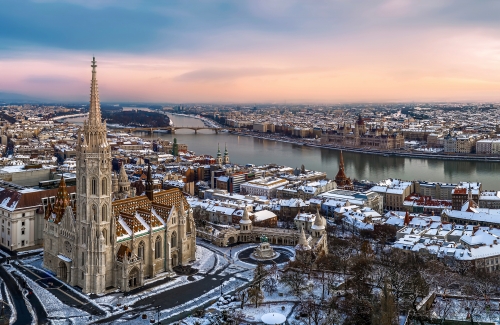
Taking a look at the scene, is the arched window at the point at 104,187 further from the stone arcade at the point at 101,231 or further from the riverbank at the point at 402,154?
the riverbank at the point at 402,154

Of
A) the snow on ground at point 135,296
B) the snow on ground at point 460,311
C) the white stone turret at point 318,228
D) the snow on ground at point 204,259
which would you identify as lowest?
the snow on ground at point 135,296

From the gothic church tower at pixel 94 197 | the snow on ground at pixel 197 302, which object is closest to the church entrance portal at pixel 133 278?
the gothic church tower at pixel 94 197

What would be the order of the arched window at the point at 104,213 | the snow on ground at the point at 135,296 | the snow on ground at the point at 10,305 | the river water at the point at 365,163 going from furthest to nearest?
the river water at the point at 365,163 < the arched window at the point at 104,213 < the snow on ground at the point at 135,296 < the snow on ground at the point at 10,305

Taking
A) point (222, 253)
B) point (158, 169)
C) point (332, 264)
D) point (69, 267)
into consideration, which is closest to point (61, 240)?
point (69, 267)

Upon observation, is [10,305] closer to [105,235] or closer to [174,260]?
[105,235]

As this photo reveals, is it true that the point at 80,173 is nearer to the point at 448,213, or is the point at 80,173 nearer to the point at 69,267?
the point at 69,267

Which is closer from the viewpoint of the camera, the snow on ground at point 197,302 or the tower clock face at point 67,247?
the snow on ground at point 197,302

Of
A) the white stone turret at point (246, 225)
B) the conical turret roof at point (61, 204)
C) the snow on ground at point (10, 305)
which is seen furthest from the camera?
the white stone turret at point (246, 225)
